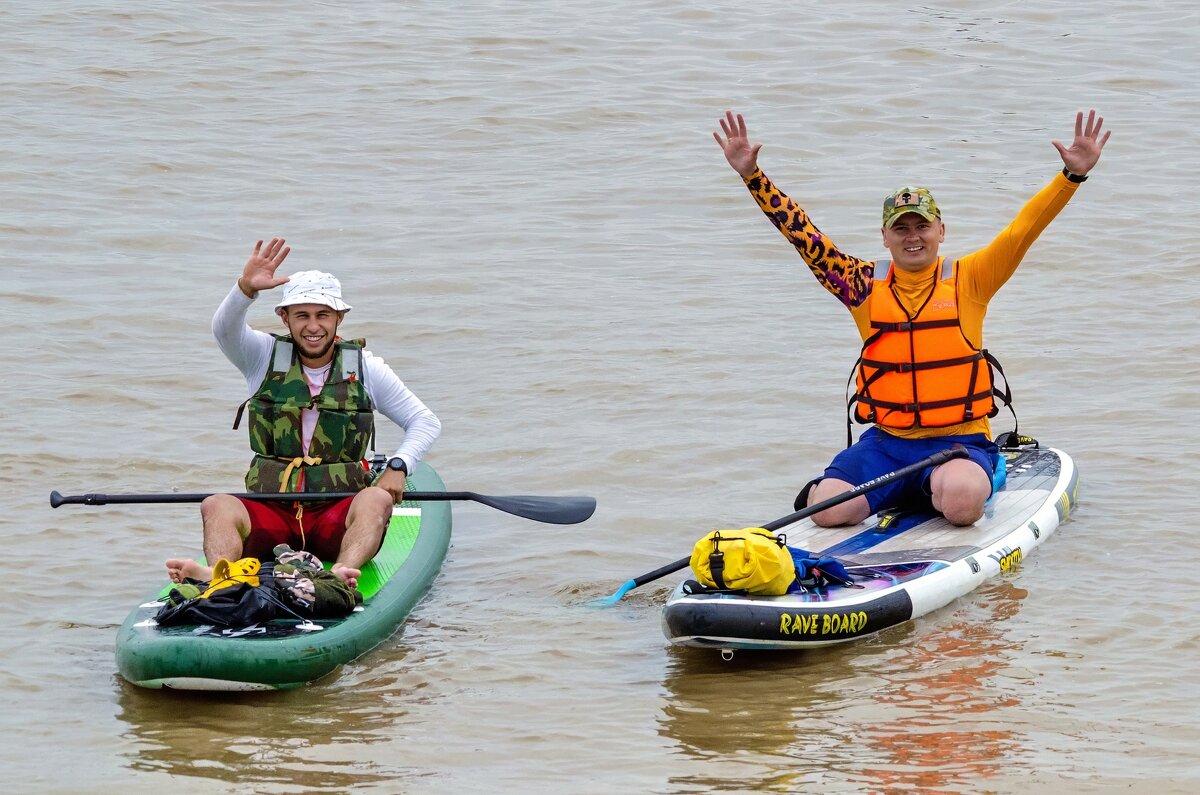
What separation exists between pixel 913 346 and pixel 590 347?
3.55 m

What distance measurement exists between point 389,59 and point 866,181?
5.65 m

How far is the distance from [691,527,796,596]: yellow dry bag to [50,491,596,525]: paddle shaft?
2.79 ft

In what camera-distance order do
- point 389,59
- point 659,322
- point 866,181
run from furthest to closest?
point 389,59 < point 866,181 < point 659,322

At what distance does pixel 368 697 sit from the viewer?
512 cm

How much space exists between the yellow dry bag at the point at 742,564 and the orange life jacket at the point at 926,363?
120 cm

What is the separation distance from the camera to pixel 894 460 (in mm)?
→ 6266

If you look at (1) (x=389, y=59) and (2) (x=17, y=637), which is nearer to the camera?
(2) (x=17, y=637)

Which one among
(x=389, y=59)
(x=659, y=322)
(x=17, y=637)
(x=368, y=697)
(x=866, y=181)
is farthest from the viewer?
(x=389, y=59)

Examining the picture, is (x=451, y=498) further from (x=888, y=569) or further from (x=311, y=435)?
(x=888, y=569)

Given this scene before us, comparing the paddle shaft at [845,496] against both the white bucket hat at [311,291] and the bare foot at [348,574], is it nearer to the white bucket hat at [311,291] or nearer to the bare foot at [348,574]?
the bare foot at [348,574]

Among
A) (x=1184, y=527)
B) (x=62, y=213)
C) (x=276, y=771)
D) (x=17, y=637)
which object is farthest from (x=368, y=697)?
(x=62, y=213)

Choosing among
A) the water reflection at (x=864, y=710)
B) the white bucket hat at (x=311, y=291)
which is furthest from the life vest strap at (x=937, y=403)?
the white bucket hat at (x=311, y=291)

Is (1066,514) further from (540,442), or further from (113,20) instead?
(113,20)

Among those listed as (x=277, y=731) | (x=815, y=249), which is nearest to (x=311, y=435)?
(x=277, y=731)
